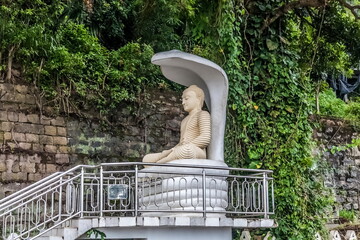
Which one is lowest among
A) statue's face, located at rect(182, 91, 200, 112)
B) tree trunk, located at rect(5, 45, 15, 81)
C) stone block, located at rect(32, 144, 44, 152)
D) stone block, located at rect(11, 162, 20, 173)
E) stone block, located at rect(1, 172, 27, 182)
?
stone block, located at rect(1, 172, 27, 182)

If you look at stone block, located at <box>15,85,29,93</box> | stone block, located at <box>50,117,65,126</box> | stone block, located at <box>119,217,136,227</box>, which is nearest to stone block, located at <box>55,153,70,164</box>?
stone block, located at <box>50,117,65,126</box>

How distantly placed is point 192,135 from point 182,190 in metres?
1.14

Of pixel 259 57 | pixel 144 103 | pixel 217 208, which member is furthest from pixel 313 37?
pixel 217 208

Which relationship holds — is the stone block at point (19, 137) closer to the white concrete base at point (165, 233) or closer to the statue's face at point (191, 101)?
the statue's face at point (191, 101)

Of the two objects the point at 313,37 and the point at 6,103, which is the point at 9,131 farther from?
the point at 313,37

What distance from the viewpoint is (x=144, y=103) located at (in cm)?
1302

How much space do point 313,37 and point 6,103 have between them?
6.99m

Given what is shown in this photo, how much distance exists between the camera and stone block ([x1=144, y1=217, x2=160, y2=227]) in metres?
7.73

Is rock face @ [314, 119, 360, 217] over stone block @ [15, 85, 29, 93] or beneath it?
beneath

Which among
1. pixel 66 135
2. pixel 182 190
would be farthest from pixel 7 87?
pixel 182 190

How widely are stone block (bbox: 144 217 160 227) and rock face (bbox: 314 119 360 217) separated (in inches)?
333

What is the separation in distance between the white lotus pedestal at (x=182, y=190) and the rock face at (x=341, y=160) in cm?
737

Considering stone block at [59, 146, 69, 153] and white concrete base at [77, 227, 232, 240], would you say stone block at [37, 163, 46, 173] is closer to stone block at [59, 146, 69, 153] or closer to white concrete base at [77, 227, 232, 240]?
stone block at [59, 146, 69, 153]

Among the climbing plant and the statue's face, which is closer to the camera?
the statue's face
